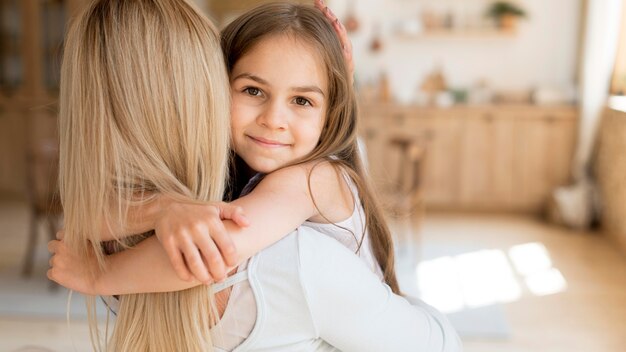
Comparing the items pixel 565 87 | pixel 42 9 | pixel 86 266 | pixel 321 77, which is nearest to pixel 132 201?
pixel 86 266

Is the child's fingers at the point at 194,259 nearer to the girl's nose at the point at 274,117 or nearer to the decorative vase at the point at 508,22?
the girl's nose at the point at 274,117

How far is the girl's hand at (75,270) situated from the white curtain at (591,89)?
17.1 ft

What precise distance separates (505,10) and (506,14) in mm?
37

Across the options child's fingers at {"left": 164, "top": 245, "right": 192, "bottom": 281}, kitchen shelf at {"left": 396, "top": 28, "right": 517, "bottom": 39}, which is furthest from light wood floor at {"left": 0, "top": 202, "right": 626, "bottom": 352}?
kitchen shelf at {"left": 396, "top": 28, "right": 517, "bottom": 39}

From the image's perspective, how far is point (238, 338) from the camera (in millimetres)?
829

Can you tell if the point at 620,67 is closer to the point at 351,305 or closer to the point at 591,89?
the point at 591,89

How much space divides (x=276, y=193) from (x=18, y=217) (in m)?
5.58

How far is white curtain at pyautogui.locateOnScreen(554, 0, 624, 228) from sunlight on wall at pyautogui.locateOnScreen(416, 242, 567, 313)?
86 cm

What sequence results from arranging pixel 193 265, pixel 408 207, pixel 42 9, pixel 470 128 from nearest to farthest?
1. pixel 193 265
2. pixel 408 207
3. pixel 470 128
4. pixel 42 9

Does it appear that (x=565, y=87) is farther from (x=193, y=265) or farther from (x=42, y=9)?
(x=193, y=265)

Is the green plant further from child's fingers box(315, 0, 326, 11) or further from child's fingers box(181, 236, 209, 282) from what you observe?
child's fingers box(181, 236, 209, 282)

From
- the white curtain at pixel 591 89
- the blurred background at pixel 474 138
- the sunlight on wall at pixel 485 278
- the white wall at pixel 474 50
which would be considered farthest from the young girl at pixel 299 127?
the white wall at pixel 474 50

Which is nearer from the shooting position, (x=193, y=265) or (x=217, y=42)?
(x=193, y=265)

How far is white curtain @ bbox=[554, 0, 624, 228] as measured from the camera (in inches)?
216
